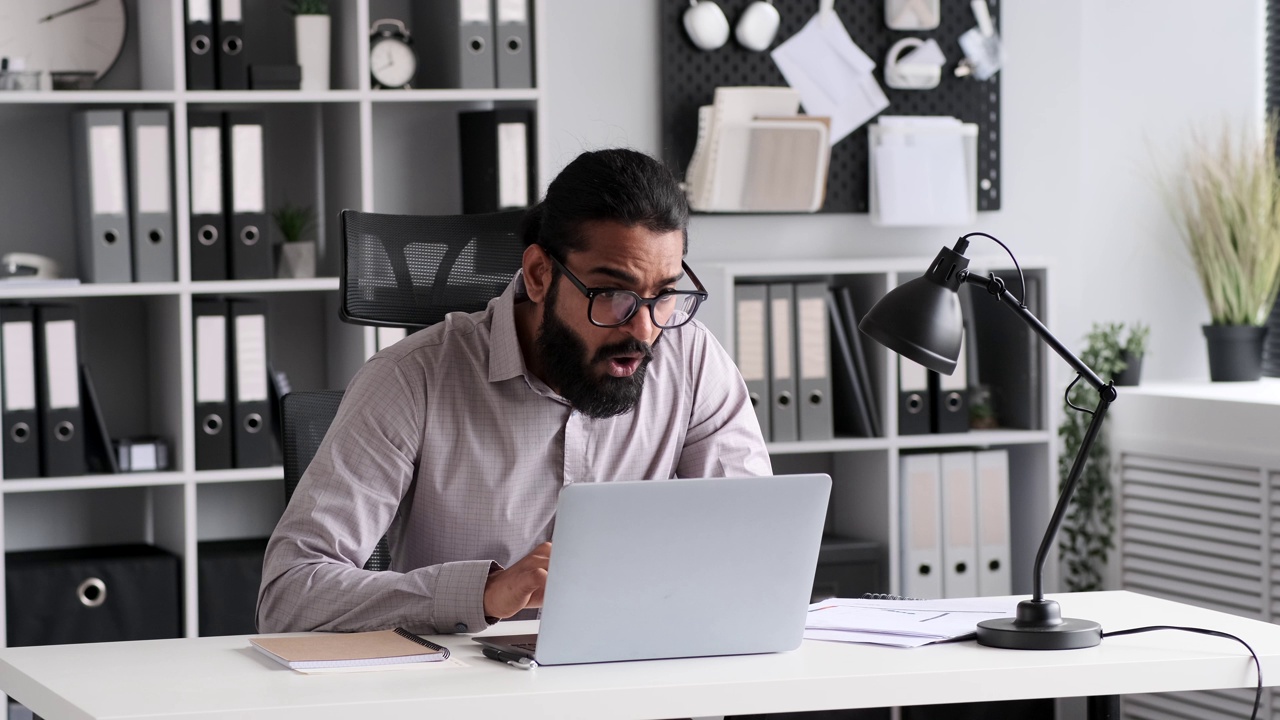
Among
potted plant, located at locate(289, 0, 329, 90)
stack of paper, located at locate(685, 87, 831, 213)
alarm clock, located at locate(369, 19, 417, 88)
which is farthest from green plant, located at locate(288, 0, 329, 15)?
stack of paper, located at locate(685, 87, 831, 213)

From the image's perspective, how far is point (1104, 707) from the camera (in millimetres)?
1643

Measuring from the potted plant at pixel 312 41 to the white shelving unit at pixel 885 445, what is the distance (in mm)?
902

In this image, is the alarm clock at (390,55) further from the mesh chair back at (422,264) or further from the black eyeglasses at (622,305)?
the black eyeglasses at (622,305)

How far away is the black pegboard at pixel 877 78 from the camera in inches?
139

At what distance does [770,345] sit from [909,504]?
49cm

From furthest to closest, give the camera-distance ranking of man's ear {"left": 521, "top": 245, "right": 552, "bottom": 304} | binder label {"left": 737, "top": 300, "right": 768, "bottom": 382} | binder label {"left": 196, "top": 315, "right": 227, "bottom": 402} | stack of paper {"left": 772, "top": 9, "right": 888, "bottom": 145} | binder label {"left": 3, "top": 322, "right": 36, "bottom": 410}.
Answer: stack of paper {"left": 772, "top": 9, "right": 888, "bottom": 145} → binder label {"left": 737, "top": 300, "right": 768, "bottom": 382} → binder label {"left": 196, "top": 315, "right": 227, "bottom": 402} → binder label {"left": 3, "top": 322, "right": 36, "bottom": 410} → man's ear {"left": 521, "top": 245, "right": 552, "bottom": 304}

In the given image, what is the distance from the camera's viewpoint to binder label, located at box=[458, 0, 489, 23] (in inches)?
125

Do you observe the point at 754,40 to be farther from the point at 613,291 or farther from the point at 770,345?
the point at 613,291

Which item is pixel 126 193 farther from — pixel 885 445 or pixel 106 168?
pixel 885 445

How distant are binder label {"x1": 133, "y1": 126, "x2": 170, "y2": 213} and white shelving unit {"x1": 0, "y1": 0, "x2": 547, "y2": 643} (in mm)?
26

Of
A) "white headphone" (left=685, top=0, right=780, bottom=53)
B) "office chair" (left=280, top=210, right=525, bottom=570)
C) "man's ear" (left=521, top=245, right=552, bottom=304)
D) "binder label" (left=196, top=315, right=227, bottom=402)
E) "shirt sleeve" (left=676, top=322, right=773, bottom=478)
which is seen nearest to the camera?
"man's ear" (left=521, top=245, right=552, bottom=304)

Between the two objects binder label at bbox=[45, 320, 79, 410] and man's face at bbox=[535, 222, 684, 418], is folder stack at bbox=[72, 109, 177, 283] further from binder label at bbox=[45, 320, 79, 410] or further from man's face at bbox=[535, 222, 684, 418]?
man's face at bbox=[535, 222, 684, 418]

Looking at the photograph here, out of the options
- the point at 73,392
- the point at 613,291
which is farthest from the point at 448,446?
the point at 73,392

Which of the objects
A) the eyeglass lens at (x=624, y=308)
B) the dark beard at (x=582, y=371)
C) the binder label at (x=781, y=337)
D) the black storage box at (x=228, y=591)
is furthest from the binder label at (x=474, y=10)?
the eyeglass lens at (x=624, y=308)
